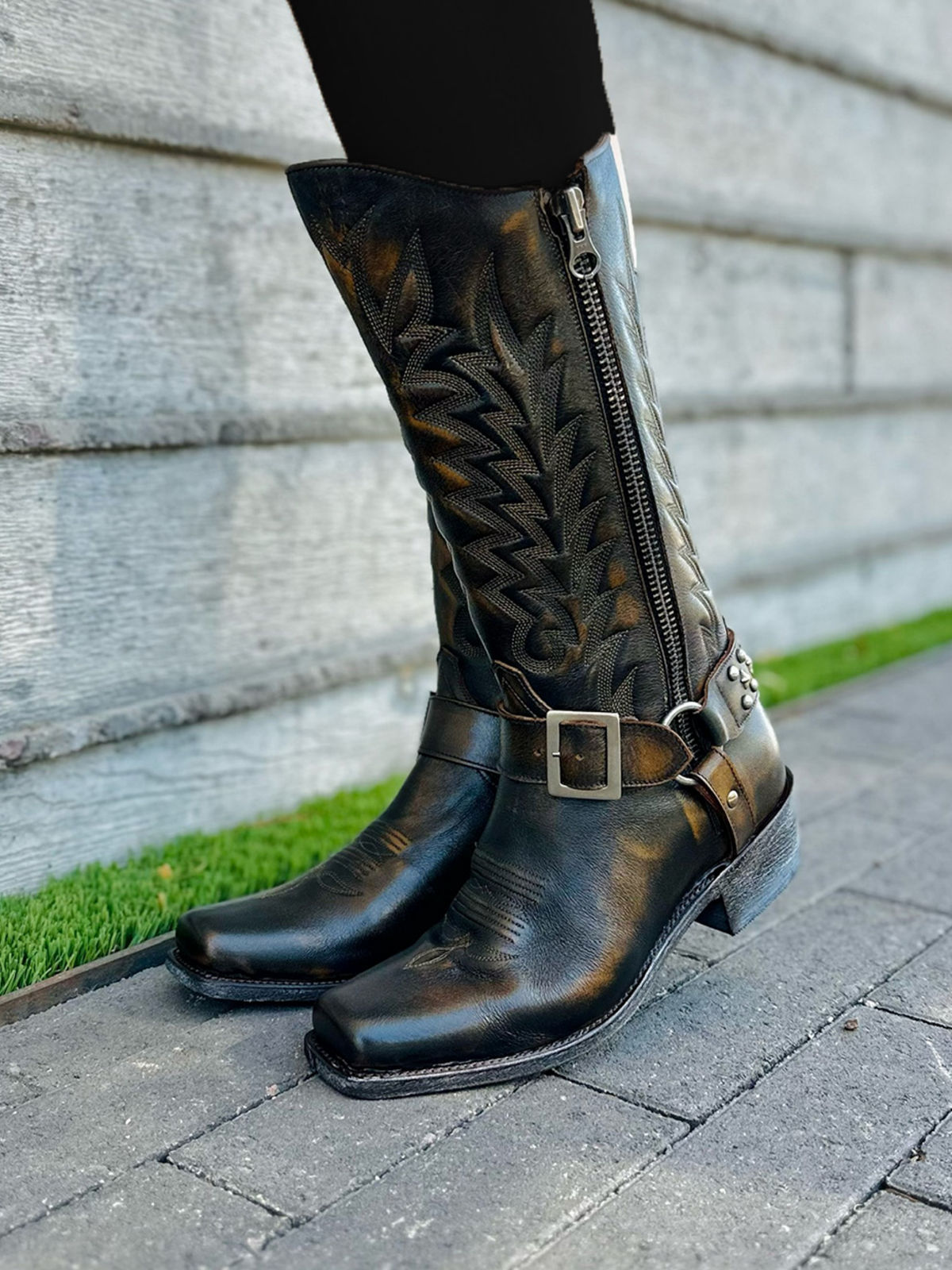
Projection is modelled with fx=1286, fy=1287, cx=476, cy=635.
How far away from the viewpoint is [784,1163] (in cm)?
106

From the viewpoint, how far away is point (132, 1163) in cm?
106

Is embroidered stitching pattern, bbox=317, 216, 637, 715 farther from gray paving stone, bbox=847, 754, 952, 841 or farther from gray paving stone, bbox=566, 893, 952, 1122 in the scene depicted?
gray paving stone, bbox=847, 754, 952, 841

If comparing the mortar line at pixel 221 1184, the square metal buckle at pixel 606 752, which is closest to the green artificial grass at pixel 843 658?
the square metal buckle at pixel 606 752

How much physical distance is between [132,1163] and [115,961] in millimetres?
406

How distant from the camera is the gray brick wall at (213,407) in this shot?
159 cm

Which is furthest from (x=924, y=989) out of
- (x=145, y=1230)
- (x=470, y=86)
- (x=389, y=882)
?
(x=470, y=86)

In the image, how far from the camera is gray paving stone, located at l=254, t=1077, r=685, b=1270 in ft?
3.10

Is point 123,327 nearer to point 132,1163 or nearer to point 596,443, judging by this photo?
point 596,443

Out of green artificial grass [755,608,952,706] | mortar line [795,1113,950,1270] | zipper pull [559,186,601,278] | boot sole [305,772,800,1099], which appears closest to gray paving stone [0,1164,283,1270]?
boot sole [305,772,800,1099]

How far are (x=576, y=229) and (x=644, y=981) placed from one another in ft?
2.32

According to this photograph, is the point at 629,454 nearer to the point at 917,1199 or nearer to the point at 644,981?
the point at 644,981

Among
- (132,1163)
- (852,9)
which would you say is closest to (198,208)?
(132,1163)

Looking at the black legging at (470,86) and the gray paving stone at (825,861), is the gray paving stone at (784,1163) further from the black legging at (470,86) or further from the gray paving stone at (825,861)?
the black legging at (470,86)

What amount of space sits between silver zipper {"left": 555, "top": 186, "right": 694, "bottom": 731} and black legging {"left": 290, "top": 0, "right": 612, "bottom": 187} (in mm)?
66
